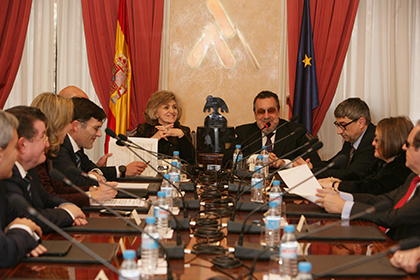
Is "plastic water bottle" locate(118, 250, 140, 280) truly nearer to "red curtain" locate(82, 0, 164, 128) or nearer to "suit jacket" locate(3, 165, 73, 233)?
"suit jacket" locate(3, 165, 73, 233)

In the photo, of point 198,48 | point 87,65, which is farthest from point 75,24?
point 198,48

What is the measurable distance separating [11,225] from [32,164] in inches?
17.3

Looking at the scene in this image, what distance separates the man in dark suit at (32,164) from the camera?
6.13 feet

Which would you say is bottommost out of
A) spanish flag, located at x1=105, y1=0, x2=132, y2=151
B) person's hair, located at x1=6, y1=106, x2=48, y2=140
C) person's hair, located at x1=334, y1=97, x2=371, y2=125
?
person's hair, located at x1=6, y1=106, x2=48, y2=140

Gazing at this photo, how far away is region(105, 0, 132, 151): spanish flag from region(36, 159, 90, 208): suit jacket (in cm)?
218

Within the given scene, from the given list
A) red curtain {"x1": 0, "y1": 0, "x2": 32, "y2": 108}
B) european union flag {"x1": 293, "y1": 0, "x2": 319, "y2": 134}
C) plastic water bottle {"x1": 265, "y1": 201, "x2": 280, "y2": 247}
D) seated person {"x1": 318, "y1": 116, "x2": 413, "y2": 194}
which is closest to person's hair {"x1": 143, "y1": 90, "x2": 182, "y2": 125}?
european union flag {"x1": 293, "y1": 0, "x2": 319, "y2": 134}

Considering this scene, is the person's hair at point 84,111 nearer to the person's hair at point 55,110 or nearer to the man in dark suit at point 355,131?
the person's hair at point 55,110

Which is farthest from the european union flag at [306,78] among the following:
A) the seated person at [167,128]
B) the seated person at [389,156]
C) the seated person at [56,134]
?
the seated person at [56,134]

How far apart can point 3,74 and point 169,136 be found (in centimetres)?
221

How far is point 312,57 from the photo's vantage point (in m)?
4.94

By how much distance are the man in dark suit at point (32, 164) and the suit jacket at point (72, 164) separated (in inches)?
25.8

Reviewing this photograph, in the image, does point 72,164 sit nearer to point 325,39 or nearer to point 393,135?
point 393,135

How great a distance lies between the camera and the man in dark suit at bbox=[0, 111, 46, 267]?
4.67ft

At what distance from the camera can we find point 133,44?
5.10 meters
